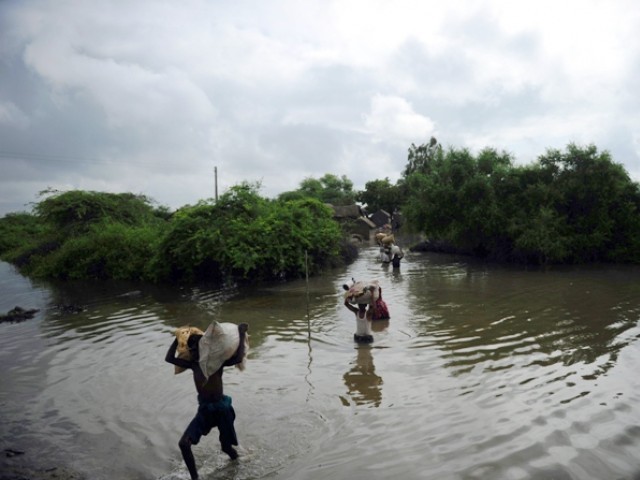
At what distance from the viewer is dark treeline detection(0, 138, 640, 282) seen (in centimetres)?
1994

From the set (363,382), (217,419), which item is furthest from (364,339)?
(217,419)

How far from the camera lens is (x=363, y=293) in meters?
9.48

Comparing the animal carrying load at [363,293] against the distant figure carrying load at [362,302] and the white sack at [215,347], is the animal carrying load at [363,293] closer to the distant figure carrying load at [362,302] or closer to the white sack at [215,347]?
the distant figure carrying load at [362,302]

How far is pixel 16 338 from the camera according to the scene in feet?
39.6

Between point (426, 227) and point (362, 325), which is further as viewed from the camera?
point (426, 227)

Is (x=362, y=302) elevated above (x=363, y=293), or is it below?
below

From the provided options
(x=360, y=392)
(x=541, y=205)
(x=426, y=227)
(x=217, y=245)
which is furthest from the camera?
(x=426, y=227)

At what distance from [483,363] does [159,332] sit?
24.9ft

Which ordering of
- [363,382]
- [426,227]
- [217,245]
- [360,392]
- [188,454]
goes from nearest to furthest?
[188,454] → [360,392] → [363,382] → [217,245] → [426,227]

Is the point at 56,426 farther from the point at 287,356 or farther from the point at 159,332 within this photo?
the point at 159,332

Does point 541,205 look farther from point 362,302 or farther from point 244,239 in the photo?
point 362,302

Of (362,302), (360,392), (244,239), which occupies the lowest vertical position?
(360,392)

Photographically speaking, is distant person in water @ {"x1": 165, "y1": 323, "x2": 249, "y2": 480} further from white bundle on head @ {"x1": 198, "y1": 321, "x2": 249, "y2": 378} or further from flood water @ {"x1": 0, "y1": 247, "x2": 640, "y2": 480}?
flood water @ {"x1": 0, "y1": 247, "x2": 640, "y2": 480}

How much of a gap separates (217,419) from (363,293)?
4724 millimetres
